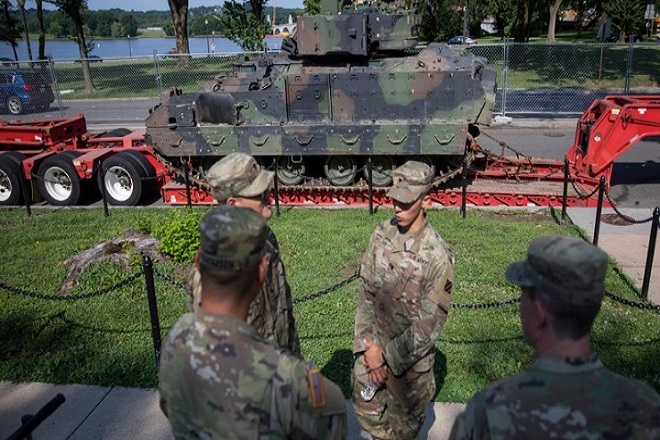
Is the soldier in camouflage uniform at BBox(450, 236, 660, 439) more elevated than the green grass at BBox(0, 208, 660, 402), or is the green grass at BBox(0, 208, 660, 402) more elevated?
the soldier in camouflage uniform at BBox(450, 236, 660, 439)

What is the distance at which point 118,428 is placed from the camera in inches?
195

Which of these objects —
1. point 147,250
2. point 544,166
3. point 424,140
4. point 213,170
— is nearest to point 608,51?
point 544,166

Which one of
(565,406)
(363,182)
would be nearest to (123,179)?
(363,182)

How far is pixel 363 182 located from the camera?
1116 centimetres

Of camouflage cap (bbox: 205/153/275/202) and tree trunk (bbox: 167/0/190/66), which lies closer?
camouflage cap (bbox: 205/153/275/202)

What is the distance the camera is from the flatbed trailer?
→ 10406mm

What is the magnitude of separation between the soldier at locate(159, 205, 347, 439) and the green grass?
3.23 meters

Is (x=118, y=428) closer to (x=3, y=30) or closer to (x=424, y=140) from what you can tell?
(x=424, y=140)

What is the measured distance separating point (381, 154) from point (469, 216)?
1842 mm

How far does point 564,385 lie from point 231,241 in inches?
50.4

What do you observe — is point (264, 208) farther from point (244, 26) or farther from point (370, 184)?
point (244, 26)

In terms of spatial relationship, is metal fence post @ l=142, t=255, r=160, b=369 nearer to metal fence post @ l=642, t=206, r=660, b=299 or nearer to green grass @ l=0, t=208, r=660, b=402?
green grass @ l=0, t=208, r=660, b=402

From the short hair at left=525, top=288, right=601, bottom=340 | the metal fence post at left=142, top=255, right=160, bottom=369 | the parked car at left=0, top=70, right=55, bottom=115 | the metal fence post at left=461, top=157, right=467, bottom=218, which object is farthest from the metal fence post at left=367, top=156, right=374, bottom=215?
the parked car at left=0, top=70, right=55, bottom=115

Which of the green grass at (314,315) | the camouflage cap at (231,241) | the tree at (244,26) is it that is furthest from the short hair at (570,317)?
the tree at (244,26)
